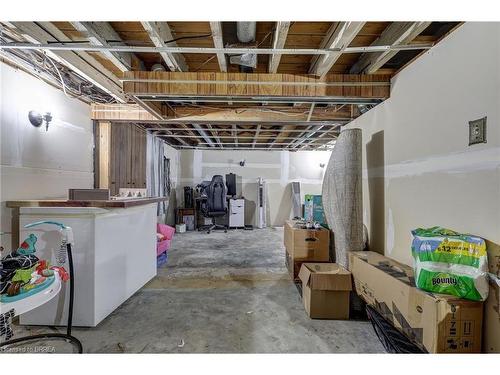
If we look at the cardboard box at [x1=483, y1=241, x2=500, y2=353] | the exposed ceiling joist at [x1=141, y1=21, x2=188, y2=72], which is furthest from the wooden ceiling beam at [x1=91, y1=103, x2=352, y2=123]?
the cardboard box at [x1=483, y1=241, x2=500, y2=353]

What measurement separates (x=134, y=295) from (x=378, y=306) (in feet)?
8.02

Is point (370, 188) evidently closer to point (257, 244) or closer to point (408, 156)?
point (408, 156)

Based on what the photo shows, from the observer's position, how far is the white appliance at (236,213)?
6754mm

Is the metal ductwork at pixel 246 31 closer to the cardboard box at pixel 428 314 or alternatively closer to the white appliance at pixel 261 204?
the cardboard box at pixel 428 314

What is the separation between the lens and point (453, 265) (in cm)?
139

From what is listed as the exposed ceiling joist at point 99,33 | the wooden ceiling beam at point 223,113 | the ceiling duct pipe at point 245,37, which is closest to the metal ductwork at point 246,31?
the ceiling duct pipe at point 245,37

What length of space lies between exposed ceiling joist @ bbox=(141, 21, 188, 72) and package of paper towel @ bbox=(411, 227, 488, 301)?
2.26 meters

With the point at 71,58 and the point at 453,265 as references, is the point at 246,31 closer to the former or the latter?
the point at 71,58

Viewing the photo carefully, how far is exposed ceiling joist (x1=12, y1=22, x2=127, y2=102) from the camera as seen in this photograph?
1.82 metres

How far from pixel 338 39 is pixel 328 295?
2.17 meters

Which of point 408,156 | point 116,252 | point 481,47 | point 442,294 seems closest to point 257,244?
point 116,252

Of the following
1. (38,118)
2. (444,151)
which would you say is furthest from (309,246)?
(38,118)

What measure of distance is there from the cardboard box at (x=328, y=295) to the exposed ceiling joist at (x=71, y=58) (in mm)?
2900

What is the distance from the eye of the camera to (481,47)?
1462 mm
